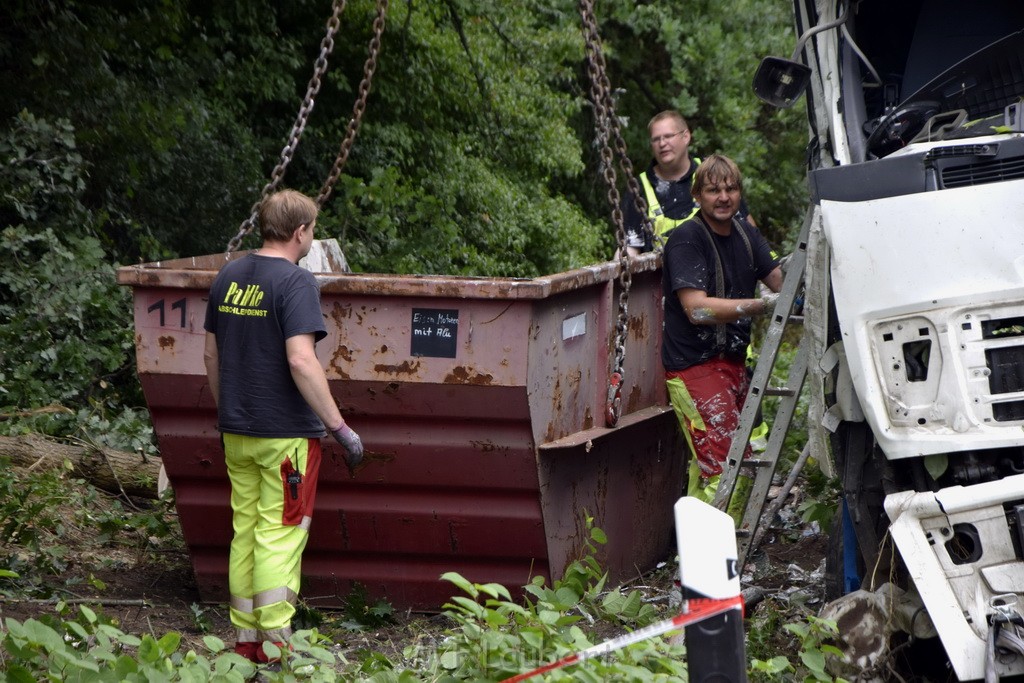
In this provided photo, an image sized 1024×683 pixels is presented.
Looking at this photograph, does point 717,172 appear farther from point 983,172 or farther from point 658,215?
point 983,172

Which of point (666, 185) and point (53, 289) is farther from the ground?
point (666, 185)

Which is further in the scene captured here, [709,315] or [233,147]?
[233,147]

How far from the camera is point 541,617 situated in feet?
11.8

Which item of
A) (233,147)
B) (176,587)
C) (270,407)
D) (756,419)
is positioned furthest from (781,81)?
(233,147)

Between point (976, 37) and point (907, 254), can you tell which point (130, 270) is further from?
point (976, 37)

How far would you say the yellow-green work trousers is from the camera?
4.59m

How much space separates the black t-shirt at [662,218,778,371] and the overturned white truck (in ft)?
3.83

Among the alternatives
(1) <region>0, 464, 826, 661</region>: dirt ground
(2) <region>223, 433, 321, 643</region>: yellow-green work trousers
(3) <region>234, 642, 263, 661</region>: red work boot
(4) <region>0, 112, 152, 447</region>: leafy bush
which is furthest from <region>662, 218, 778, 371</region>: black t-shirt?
(4) <region>0, 112, 152, 447</region>: leafy bush

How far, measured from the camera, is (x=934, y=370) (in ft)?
12.2

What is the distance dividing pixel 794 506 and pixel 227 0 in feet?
20.0

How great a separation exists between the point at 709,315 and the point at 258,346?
183cm

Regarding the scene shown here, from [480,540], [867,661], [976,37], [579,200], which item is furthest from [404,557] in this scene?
[579,200]

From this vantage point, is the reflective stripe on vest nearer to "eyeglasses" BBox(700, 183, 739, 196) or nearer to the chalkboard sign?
"eyeglasses" BBox(700, 183, 739, 196)

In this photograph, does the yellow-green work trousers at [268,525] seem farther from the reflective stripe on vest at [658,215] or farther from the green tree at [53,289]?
the green tree at [53,289]
